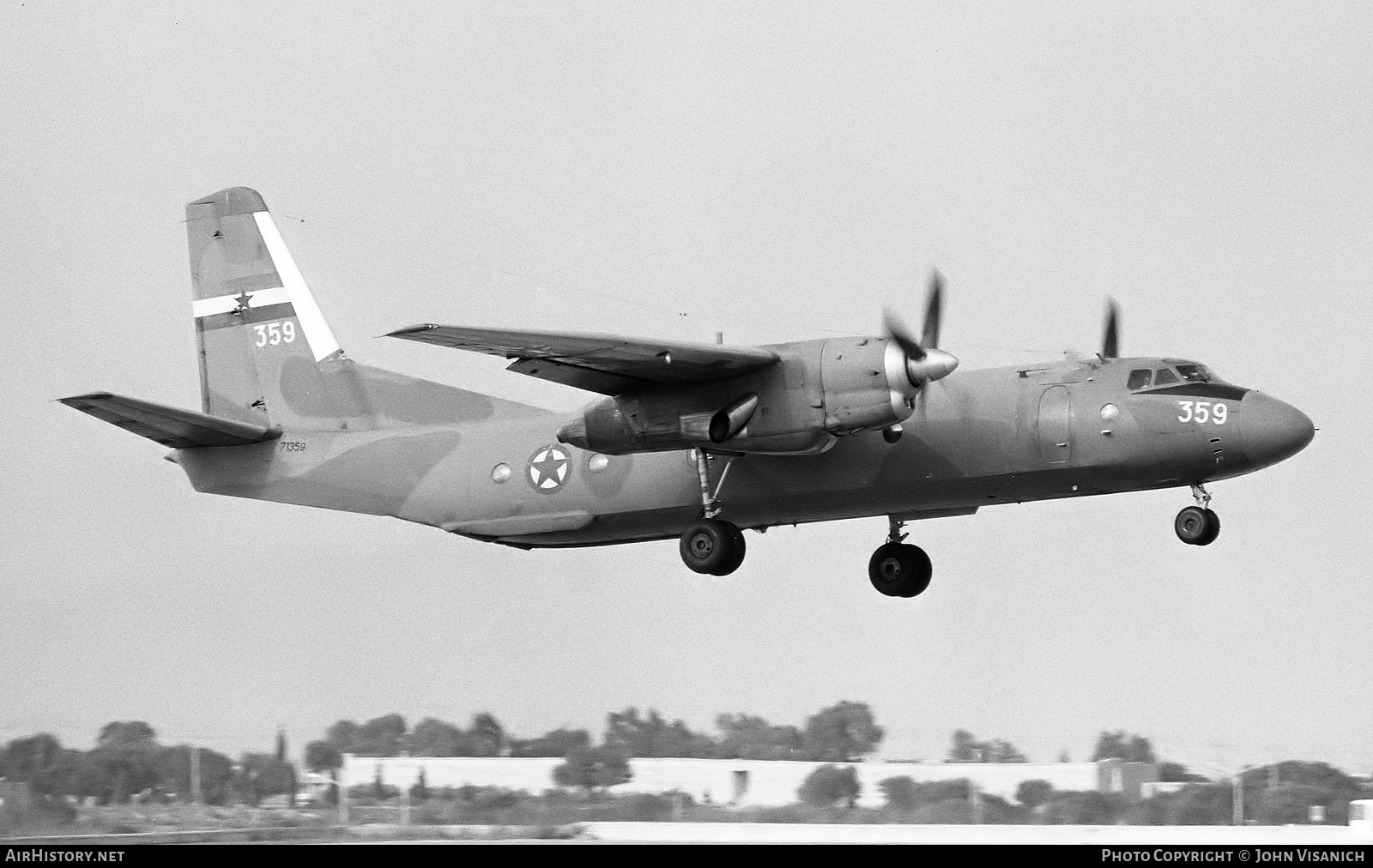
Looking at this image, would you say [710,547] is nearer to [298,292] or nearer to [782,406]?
[782,406]

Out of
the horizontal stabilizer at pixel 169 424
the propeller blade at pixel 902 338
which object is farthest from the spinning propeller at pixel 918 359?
the horizontal stabilizer at pixel 169 424

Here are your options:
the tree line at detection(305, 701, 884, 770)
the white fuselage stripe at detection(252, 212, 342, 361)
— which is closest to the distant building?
the tree line at detection(305, 701, 884, 770)

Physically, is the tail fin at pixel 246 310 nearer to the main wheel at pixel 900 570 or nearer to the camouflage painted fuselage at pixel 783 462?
the camouflage painted fuselage at pixel 783 462

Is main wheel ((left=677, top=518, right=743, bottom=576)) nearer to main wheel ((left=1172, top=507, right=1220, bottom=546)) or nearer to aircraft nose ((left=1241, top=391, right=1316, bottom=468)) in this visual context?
main wheel ((left=1172, top=507, right=1220, bottom=546))

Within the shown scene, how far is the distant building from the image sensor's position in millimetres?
24297

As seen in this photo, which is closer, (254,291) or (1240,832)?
(1240,832)

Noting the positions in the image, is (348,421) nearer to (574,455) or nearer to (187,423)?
(187,423)

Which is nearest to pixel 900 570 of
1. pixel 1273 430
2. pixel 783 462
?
pixel 783 462

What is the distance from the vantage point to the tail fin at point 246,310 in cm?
2759

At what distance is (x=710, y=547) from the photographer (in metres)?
23.1

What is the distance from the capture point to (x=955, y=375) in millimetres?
23344

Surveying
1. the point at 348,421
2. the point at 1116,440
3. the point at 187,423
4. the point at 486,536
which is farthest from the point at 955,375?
the point at 187,423

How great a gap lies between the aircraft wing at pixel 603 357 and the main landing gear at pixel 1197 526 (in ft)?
17.5
